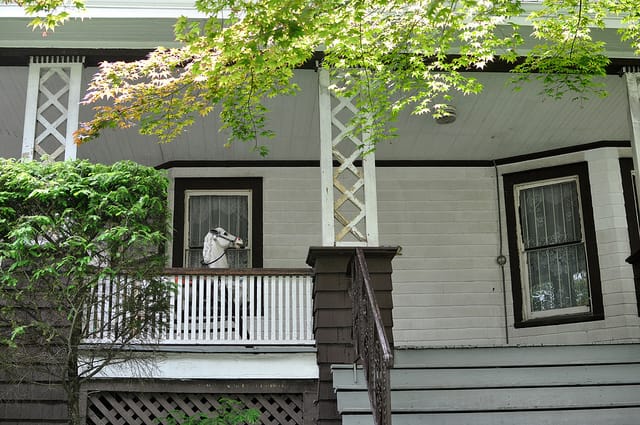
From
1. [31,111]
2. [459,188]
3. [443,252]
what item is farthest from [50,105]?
[459,188]

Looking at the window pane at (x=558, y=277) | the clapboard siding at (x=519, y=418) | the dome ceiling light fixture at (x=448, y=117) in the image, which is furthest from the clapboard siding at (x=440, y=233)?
the clapboard siding at (x=519, y=418)

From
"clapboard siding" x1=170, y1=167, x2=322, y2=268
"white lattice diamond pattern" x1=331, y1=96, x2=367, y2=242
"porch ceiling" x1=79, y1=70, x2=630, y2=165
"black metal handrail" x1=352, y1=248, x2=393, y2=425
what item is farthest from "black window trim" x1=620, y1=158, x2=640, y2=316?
"black metal handrail" x1=352, y1=248, x2=393, y2=425

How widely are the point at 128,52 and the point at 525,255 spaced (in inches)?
210

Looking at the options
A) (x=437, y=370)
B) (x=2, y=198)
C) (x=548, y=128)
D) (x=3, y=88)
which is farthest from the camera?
(x=548, y=128)

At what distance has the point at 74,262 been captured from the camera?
648 cm

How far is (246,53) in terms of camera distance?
6383 mm

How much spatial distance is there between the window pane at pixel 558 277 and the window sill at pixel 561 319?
0.50ft

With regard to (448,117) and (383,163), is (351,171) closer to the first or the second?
(448,117)

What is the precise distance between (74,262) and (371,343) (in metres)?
2.53

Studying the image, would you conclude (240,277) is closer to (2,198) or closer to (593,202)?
(2,198)

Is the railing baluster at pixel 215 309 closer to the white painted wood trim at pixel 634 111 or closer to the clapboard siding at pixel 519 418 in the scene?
the clapboard siding at pixel 519 418

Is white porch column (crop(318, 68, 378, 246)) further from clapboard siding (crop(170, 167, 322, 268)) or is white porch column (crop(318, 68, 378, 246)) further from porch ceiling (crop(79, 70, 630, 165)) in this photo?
clapboard siding (crop(170, 167, 322, 268))

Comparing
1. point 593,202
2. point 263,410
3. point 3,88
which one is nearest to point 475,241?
point 593,202

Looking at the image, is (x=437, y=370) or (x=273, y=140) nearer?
(x=437, y=370)
